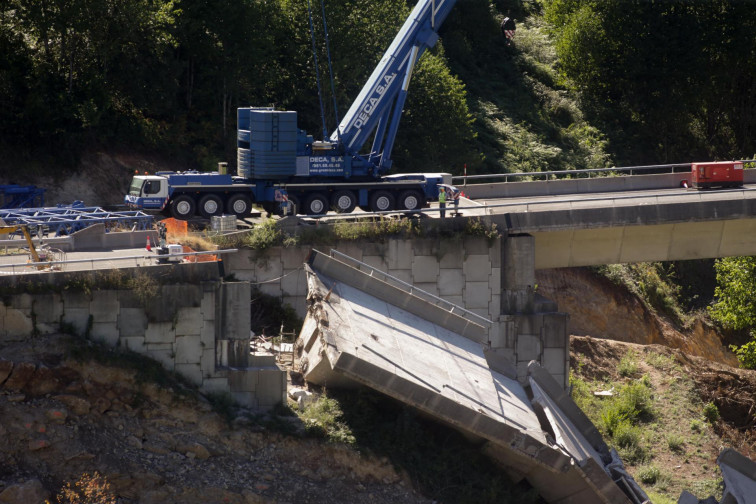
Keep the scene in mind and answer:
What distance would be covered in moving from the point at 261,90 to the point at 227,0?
4732mm

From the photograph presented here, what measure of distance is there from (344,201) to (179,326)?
33.6 ft

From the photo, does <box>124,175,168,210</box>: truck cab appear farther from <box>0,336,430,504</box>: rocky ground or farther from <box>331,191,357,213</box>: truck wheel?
<box>0,336,430,504</box>: rocky ground

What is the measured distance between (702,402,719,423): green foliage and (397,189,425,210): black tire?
1133cm

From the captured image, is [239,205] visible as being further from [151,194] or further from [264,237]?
[264,237]

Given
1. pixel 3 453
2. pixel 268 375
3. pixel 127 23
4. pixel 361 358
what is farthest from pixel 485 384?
pixel 127 23

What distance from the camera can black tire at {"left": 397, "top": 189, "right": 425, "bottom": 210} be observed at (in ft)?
95.2

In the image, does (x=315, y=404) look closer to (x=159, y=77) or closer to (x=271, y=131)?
(x=271, y=131)

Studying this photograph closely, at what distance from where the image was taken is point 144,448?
18.0 metres

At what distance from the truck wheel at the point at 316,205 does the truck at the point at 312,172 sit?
29mm

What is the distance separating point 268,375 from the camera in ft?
65.4

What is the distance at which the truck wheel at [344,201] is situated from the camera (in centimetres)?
2864

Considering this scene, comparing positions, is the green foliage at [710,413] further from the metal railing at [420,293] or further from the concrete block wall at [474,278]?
the metal railing at [420,293]

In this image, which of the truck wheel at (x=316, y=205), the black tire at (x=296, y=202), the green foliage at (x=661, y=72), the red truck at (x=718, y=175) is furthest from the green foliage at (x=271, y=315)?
the green foliage at (x=661, y=72)

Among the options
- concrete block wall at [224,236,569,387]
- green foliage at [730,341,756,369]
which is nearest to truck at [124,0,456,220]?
concrete block wall at [224,236,569,387]
